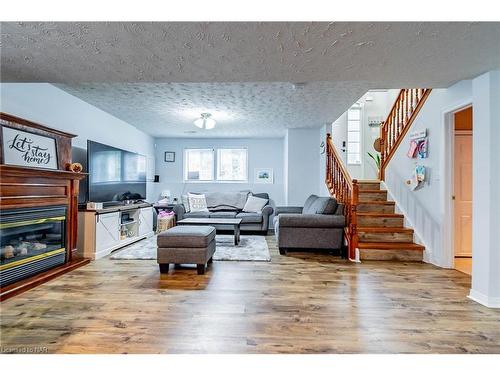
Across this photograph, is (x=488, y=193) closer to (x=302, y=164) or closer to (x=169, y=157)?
(x=302, y=164)

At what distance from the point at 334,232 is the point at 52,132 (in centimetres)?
396

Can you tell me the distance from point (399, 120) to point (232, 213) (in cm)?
378

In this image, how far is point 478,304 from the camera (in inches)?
99.2

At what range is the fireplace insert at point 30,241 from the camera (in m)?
2.75

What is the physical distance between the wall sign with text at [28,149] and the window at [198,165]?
423 centimetres

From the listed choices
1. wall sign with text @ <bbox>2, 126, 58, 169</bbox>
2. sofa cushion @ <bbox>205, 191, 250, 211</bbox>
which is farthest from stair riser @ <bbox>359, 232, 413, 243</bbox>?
wall sign with text @ <bbox>2, 126, 58, 169</bbox>

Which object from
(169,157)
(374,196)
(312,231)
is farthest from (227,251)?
Result: (169,157)

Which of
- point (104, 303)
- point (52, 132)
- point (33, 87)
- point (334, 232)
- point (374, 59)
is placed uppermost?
point (33, 87)

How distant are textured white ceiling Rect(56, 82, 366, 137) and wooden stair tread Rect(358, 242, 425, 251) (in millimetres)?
2152

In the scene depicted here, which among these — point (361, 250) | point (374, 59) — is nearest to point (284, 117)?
point (361, 250)

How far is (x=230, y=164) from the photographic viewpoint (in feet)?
25.1

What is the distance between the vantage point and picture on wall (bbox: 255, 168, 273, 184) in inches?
296

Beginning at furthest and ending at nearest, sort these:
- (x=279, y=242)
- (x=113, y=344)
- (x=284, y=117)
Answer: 1. (x=284, y=117)
2. (x=279, y=242)
3. (x=113, y=344)
